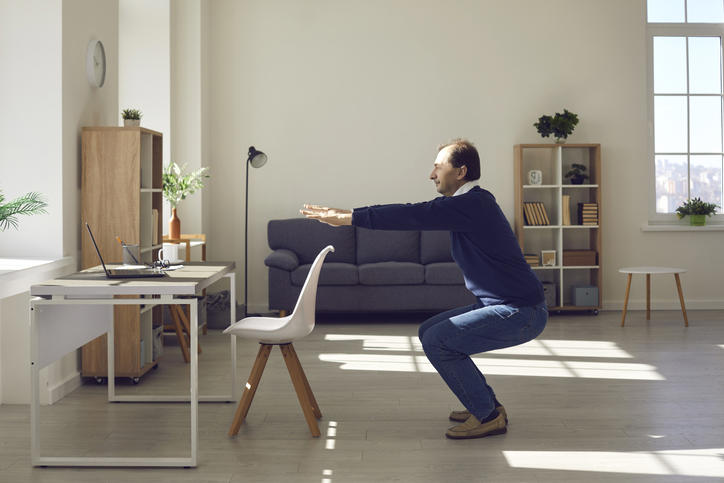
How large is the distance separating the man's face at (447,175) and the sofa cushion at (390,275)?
10.6 feet

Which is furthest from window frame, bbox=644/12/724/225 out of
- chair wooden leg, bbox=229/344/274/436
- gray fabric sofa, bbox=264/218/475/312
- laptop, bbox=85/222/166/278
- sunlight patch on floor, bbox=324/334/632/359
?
laptop, bbox=85/222/166/278

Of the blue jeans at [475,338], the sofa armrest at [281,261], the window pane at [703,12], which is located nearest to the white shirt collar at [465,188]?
the blue jeans at [475,338]

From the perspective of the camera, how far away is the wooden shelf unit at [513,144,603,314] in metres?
6.97

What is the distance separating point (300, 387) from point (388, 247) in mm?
3808

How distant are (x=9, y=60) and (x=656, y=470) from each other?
3.79 m

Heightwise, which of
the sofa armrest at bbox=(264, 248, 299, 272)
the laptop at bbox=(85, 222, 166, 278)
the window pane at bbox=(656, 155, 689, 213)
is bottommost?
the sofa armrest at bbox=(264, 248, 299, 272)

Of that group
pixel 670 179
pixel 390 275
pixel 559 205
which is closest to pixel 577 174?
pixel 559 205

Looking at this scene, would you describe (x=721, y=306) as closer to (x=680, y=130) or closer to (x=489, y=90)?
(x=680, y=130)

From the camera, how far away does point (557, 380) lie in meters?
4.35

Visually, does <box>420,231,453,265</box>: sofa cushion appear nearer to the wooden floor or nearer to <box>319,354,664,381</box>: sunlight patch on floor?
the wooden floor

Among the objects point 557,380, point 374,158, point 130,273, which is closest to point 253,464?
point 130,273

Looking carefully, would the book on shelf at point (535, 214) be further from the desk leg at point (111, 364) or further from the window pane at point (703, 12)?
the desk leg at point (111, 364)

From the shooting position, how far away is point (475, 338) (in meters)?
3.15

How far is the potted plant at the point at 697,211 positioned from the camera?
23.7 ft
